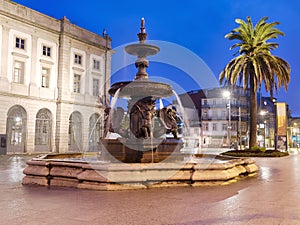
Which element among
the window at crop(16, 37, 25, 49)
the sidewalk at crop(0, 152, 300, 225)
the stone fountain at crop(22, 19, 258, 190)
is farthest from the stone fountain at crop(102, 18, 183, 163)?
the window at crop(16, 37, 25, 49)

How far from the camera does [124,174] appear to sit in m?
7.35

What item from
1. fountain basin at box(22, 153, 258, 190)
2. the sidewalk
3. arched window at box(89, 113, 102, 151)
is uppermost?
arched window at box(89, 113, 102, 151)

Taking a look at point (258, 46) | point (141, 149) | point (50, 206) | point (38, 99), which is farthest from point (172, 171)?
point (38, 99)

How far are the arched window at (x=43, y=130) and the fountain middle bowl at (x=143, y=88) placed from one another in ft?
77.0

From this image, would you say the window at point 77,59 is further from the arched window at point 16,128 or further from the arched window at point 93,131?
the arched window at point 16,128

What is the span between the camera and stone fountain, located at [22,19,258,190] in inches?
295

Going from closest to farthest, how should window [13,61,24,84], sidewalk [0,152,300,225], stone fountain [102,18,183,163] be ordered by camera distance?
sidewalk [0,152,300,225] < stone fountain [102,18,183,163] < window [13,61,24,84]

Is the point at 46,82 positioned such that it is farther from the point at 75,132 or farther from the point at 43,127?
the point at 75,132

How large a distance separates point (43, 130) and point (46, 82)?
194 inches

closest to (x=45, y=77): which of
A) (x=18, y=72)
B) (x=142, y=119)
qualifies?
(x=18, y=72)

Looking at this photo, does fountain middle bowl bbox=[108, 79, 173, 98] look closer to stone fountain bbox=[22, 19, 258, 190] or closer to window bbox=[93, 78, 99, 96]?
stone fountain bbox=[22, 19, 258, 190]

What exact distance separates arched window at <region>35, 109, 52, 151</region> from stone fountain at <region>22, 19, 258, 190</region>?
795 inches

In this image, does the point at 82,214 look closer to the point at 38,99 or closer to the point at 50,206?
the point at 50,206

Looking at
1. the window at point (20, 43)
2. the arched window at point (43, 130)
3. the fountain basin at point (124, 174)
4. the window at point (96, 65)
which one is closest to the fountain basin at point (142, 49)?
the fountain basin at point (124, 174)
